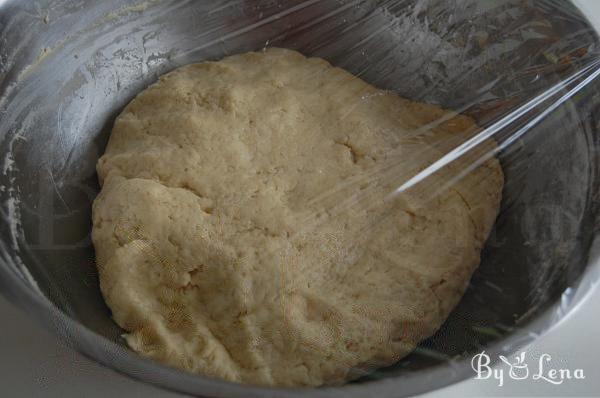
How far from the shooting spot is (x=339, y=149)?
1.20 metres

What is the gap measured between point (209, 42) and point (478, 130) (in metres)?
0.66

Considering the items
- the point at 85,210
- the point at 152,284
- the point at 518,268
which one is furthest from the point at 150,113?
the point at 518,268

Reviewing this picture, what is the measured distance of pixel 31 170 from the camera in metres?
1.11

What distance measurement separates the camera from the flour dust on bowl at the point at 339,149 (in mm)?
1000

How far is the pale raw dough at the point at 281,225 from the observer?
0.98 meters

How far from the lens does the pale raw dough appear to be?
982 millimetres

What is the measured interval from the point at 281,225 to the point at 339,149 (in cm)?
23

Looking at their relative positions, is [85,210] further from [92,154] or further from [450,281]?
[450,281]
